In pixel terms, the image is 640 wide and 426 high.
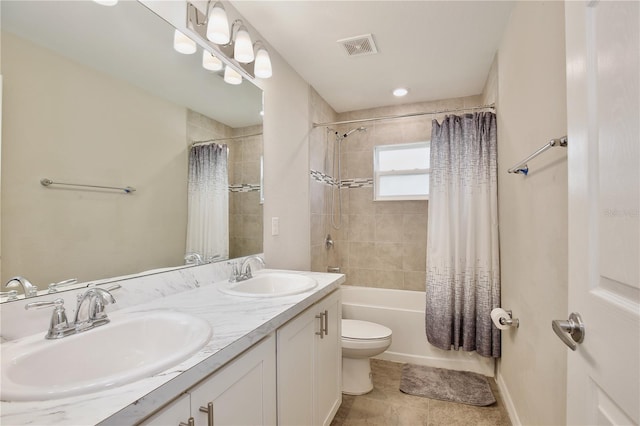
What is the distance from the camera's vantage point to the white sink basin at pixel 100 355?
1.91ft

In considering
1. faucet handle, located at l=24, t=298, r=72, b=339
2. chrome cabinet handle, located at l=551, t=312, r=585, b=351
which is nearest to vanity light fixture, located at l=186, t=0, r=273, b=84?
faucet handle, located at l=24, t=298, r=72, b=339

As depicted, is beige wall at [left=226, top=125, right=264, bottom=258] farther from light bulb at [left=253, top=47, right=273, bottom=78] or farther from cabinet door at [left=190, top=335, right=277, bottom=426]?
cabinet door at [left=190, top=335, right=277, bottom=426]

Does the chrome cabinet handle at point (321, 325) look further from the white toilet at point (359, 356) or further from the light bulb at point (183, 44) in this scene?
the light bulb at point (183, 44)

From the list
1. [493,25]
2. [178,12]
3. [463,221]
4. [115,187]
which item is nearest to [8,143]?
[115,187]

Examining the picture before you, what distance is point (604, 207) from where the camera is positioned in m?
0.60

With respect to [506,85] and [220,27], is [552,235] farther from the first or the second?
[220,27]

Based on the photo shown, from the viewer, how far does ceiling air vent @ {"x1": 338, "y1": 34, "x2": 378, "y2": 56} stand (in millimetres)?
1981

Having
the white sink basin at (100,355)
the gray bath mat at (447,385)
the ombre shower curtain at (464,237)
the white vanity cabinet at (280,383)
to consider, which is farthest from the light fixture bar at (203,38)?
the gray bath mat at (447,385)

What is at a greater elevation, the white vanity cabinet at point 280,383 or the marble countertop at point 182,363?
the marble countertop at point 182,363

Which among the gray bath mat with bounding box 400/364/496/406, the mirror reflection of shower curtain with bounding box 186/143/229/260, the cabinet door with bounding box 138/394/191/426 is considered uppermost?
the mirror reflection of shower curtain with bounding box 186/143/229/260

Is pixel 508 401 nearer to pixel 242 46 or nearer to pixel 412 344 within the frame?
pixel 412 344

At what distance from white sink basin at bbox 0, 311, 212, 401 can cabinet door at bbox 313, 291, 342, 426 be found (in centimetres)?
76

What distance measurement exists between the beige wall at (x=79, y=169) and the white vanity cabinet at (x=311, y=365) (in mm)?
678

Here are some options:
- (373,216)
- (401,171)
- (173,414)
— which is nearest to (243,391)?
(173,414)
